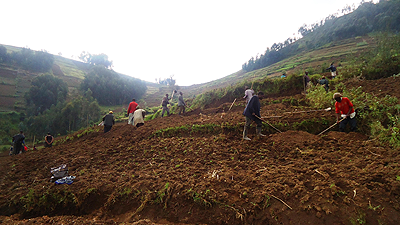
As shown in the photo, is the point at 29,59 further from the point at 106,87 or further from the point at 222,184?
the point at 222,184

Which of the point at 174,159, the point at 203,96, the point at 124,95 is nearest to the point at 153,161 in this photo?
the point at 174,159

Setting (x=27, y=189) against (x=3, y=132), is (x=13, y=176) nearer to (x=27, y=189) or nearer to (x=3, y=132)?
(x=27, y=189)

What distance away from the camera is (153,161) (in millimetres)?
6062

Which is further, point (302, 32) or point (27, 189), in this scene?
point (302, 32)

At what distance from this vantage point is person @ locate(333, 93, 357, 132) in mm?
6141

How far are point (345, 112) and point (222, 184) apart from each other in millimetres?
5181

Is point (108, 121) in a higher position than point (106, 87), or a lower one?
lower

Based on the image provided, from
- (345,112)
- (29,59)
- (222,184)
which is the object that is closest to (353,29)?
(345,112)

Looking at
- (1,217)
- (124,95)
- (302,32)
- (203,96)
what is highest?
(302,32)

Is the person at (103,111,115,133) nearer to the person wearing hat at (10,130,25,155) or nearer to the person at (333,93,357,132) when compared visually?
the person wearing hat at (10,130,25,155)

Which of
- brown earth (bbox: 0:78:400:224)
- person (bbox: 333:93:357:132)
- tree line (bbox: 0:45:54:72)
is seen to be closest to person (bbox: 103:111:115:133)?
brown earth (bbox: 0:78:400:224)

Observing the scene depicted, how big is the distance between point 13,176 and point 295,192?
8.66 metres

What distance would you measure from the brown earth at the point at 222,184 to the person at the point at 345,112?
0.69 meters

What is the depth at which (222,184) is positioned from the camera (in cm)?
400
